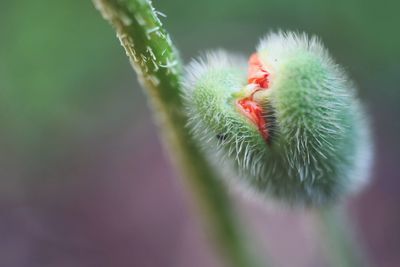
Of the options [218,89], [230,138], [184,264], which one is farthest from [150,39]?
[184,264]

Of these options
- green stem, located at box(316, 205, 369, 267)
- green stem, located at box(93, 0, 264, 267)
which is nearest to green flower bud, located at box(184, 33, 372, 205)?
green stem, located at box(93, 0, 264, 267)

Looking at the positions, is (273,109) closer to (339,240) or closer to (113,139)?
(339,240)

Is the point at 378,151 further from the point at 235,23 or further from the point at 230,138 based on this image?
the point at 230,138

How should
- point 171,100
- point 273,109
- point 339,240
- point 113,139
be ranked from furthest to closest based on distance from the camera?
point 113,139, point 339,240, point 171,100, point 273,109

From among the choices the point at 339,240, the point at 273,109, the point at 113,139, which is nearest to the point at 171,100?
the point at 273,109

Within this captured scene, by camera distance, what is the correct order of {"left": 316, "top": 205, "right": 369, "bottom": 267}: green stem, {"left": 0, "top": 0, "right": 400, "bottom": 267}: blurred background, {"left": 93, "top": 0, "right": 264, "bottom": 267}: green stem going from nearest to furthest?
{"left": 93, "top": 0, "right": 264, "bottom": 267}: green stem < {"left": 316, "top": 205, "right": 369, "bottom": 267}: green stem < {"left": 0, "top": 0, "right": 400, "bottom": 267}: blurred background

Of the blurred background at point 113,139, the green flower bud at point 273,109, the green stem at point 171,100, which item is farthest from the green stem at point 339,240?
the blurred background at point 113,139

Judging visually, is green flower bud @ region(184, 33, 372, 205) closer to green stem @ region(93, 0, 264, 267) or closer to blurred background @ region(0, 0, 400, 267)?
green stem @ region(93, 0, 264, 267)
